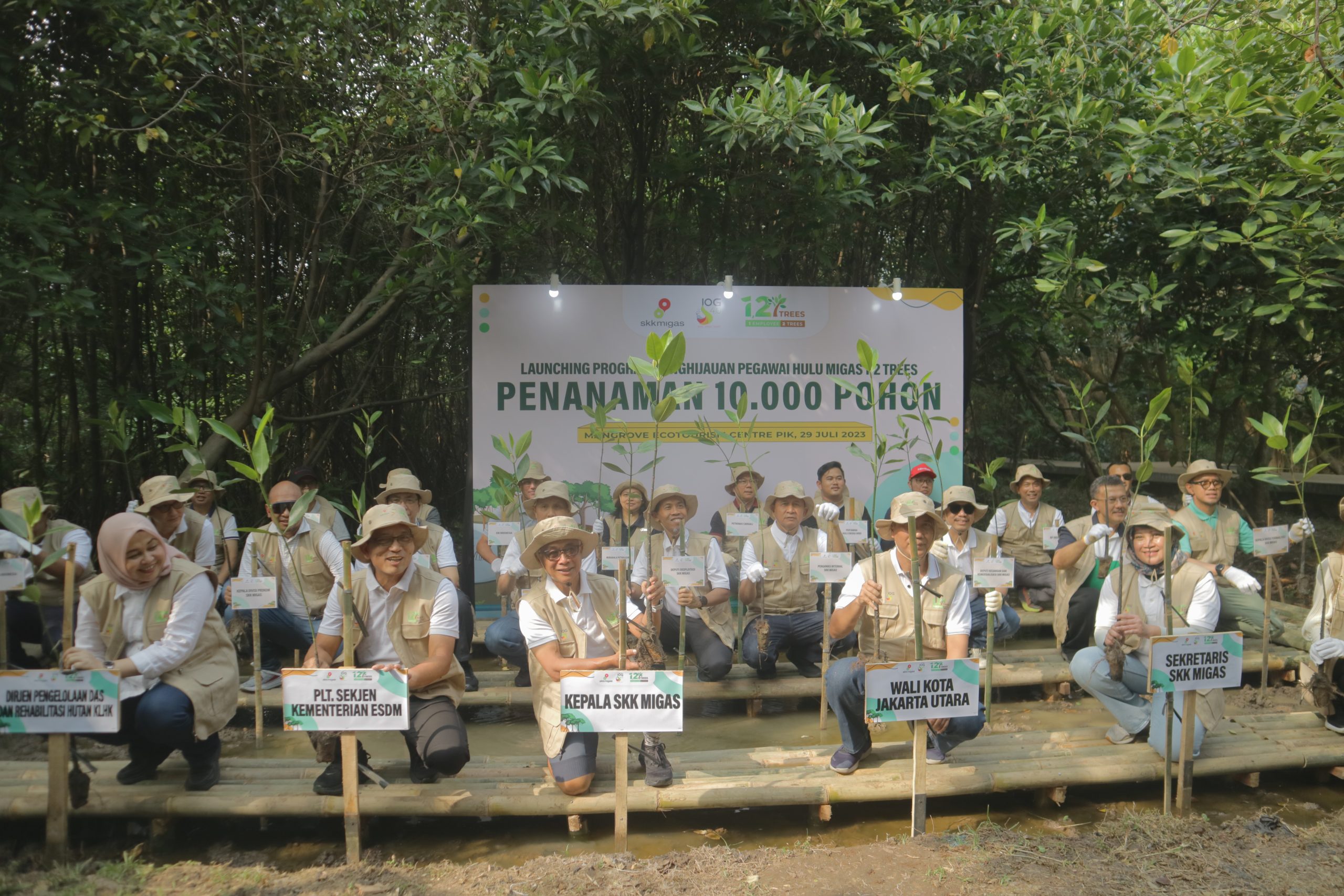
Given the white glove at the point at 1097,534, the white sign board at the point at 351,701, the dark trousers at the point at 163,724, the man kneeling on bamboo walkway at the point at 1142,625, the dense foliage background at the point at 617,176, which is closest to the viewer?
the white sign board at the point at 351,701

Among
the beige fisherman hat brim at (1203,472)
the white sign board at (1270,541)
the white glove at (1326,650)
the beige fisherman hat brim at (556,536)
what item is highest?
the beige fisherman hat brim at (1203,472)

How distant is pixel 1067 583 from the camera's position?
501cm

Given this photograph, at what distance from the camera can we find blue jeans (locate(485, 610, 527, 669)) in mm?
4793

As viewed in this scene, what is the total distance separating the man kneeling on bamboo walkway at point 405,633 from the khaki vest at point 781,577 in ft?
6.32

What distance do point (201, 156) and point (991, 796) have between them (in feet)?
18.7

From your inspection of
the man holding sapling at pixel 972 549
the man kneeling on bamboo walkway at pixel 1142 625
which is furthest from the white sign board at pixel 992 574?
the man kneeling on bamboo walkway at pixel 1142 625

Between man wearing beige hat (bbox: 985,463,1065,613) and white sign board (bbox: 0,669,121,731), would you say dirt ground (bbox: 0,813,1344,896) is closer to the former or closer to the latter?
white sign board (bbox: 0,669,121,731)

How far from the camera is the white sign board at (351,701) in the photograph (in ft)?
9.75

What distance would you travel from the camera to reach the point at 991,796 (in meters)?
3.64

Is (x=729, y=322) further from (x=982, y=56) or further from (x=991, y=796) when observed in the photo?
(x=991, y=796)

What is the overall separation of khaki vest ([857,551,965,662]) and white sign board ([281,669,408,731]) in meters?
1.78

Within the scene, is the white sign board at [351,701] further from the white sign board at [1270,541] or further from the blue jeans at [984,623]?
the white sign board at [1270,541]

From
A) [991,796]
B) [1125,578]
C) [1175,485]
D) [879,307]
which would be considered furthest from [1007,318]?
[1175,485]

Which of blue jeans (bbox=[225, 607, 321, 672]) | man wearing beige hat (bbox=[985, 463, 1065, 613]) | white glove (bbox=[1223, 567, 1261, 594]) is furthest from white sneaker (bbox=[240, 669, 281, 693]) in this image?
white glove (bbox=[1223, 567, 1261, 594])
